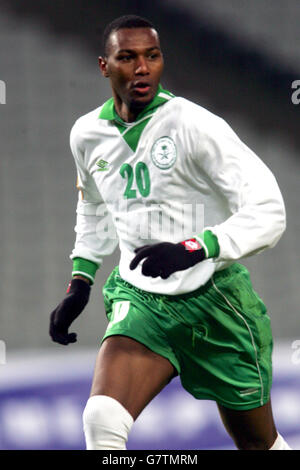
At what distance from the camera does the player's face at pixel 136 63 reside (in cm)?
296

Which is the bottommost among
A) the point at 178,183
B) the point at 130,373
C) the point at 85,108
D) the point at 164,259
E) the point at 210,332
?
the point at 130,373

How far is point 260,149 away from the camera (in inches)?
201

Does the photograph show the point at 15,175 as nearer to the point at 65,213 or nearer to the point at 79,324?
the point at 65,213

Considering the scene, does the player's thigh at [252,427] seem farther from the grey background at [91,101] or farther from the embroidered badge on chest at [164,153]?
the grey background at [91,101]

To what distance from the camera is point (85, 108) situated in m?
5.06

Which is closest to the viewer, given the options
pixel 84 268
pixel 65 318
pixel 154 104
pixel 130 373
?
pixel 130 373

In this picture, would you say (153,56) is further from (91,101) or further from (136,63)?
(91,101)

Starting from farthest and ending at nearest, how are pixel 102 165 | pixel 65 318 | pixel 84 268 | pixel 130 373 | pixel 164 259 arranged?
pixel 84 268
pixel 65 318
pixel 102 165
pixel 130 373
pixel 164 259

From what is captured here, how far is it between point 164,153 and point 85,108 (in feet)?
7.13

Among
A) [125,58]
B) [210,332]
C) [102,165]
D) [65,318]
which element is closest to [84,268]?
[65,318]

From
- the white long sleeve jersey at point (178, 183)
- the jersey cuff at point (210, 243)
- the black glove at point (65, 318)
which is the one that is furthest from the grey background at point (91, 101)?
the jersey cuff at point (210, 243)

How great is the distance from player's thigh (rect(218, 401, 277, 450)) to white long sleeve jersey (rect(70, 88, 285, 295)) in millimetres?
419

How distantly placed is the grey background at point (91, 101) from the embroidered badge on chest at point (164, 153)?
6.77 feet

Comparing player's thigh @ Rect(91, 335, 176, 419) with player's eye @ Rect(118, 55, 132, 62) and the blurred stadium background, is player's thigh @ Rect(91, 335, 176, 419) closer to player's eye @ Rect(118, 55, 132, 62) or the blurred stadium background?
player's eye @ Rect(118, 55, 132, 62)
